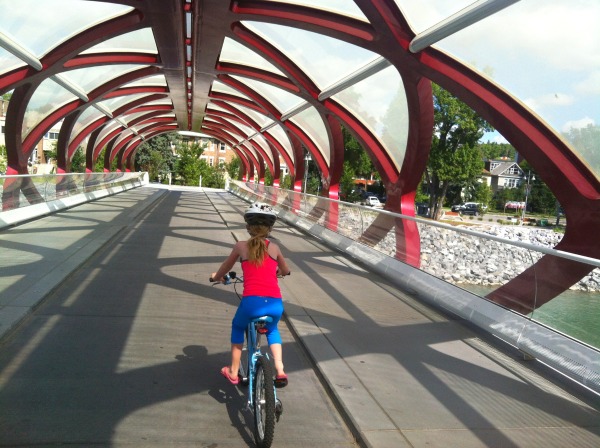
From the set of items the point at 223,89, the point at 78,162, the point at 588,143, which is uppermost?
the point at 223,89

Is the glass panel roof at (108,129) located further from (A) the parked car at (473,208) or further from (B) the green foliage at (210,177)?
(A) the parked car at (473,208)

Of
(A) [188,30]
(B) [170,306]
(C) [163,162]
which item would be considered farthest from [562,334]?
(C) [163,162]

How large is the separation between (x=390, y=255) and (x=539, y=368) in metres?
5.09

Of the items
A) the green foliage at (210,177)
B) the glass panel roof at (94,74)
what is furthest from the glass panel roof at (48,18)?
the green foliage at (210,177)

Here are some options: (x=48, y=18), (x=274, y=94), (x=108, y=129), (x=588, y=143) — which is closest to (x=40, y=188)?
(x=48, y=18)

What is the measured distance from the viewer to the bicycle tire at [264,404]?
345 centimetres

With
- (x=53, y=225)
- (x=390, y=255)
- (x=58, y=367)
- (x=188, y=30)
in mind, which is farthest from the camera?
(x=188, y=30)

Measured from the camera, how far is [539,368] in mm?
5688

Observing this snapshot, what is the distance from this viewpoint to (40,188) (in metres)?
16.3

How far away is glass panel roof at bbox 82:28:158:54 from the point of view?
19531 mm

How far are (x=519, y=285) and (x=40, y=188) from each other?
44.9 ft

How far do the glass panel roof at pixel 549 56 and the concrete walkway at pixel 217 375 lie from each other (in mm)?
4230

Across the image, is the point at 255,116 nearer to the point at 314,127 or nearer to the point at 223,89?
the point at 223,89

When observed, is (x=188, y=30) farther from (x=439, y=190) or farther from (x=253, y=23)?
(x=439, y=190)
